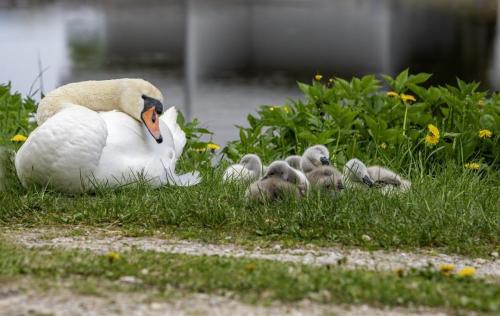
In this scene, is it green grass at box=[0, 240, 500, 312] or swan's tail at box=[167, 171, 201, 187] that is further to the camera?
swan's tail at box=[167, 171, 201, 187]

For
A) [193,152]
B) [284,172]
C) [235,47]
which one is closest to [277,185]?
[284,172]

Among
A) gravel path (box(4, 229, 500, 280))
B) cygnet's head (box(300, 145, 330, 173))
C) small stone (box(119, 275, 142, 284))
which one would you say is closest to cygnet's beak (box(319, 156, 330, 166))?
cygnet's head (box(300, 145, 330, 173))

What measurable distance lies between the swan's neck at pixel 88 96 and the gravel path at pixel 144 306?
111 inches

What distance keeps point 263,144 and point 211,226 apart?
2133mm

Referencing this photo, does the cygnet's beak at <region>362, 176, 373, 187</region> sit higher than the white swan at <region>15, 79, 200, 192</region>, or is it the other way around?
the white swan at <region>15, 79, 200, 192</region>

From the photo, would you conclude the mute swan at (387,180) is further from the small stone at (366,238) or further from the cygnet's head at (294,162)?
the small stone at (366,238)

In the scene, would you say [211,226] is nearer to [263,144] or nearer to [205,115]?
[263,144]

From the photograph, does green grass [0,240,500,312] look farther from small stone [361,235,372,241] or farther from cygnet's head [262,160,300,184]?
cygnet's head [262,160,300,184]

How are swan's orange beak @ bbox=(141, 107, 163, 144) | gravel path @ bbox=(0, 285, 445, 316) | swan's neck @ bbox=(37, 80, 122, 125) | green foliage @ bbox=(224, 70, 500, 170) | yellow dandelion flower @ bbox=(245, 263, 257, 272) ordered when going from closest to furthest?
gravel path @ bbox=(0, 285, 445, 316)
yellow dandelion flower @ bbox=(245, 263, 257, 272)
swan's orange beak @ bbox=(141, 107, 163, 144)
swan's neck @ bbox=(37, 80, 122, 125)
green foliage @ bbox=(224, 70, 500, 170)

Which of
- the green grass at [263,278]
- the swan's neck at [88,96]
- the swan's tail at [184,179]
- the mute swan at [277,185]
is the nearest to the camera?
the green grass at [263,278]

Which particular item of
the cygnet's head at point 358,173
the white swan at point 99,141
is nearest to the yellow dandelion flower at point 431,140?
the cygnet's head at point 358,173

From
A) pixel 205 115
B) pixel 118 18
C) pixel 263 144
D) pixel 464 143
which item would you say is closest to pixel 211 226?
pixel 263 144

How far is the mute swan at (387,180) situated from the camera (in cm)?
648

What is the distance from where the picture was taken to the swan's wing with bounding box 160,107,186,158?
7.51 metres
